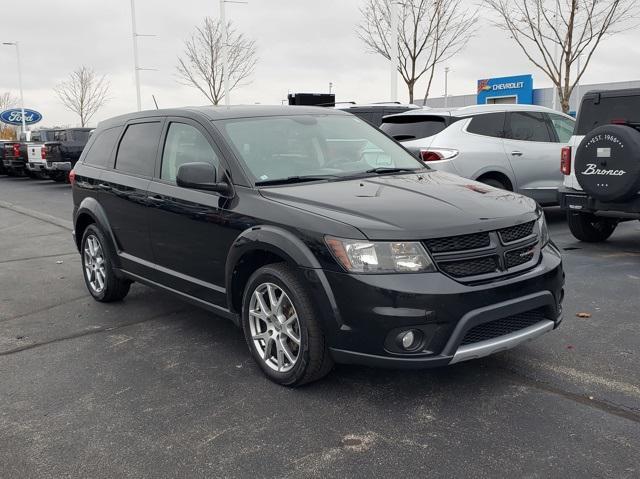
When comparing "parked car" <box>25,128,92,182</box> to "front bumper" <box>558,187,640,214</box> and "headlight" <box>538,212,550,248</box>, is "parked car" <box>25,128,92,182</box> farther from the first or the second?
"headlight" <box>538,212,550,248</box>

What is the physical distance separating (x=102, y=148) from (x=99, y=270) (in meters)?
1.11

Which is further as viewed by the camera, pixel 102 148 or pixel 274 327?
pixel 102 148

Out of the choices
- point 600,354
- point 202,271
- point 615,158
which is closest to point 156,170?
point 202,271

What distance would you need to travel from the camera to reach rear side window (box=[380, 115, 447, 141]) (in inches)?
339

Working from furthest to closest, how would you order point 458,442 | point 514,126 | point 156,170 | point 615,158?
point 514,126, point 615,158, point 156,170, point 458,442

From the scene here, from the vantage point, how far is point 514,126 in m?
9.17

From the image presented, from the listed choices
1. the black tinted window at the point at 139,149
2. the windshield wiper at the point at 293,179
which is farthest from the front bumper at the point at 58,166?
the windshield wiper at the point at 293,179

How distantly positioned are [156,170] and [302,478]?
2851mm

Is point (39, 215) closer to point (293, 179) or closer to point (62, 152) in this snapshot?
point (62, 152)

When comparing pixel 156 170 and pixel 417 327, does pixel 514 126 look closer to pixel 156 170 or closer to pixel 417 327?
pixel 156 170

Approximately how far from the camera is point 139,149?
17.1 ft

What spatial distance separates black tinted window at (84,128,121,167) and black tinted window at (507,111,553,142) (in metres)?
5.65

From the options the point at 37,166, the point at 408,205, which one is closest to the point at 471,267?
the point at 408,205

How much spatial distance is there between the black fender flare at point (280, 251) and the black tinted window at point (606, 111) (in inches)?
195
